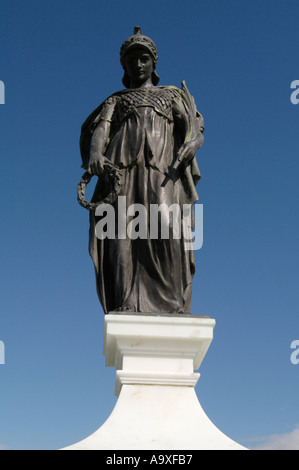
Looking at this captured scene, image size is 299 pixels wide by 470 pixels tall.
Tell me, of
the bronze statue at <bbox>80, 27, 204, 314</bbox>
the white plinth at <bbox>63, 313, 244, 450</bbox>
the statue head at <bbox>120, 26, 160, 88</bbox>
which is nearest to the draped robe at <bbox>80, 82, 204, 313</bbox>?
the bronze statue at <bbox>80, 27, 204, 314</bbox>

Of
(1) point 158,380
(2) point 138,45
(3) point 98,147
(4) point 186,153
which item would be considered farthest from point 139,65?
(1) point 158,380

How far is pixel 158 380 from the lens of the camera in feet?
17.1

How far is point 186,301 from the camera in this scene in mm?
5887

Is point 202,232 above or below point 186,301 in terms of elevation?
above

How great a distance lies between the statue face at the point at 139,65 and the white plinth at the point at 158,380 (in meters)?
2.85

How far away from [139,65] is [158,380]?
3.54 metres

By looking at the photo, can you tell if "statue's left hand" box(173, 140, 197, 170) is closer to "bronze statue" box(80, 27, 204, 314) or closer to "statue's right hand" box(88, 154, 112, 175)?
"bronze statue" box(80, 27, 204, 314)

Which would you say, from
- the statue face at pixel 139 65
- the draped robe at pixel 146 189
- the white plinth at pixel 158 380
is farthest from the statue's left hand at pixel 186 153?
the white plinth at pixel 158 380

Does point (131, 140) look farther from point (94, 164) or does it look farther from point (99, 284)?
point (99, 284)

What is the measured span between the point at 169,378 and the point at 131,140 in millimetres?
2566
